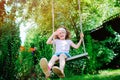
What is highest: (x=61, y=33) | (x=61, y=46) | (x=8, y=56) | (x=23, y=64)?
(x=61, y=33)

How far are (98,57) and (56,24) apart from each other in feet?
26.2

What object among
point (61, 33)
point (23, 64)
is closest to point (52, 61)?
point (61, 33)

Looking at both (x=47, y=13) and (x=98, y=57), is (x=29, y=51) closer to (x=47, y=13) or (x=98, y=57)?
(x=98, y=57)

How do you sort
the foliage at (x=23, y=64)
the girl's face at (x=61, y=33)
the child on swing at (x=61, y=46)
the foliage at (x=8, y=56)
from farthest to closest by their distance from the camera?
the foliage at (x=23, y=64) → the foliage at (x=8, y=56) → the girl's face at (x=61, y=33) → the child on swing at (x=61, y=46)

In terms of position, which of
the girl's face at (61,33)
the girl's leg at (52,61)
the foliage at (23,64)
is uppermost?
the girl's face at (61,33)

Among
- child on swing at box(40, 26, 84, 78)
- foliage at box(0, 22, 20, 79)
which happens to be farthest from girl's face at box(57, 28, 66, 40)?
foliage at box(0, 22, 20, 79)

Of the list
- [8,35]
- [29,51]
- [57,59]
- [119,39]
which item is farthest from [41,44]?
[57,59]

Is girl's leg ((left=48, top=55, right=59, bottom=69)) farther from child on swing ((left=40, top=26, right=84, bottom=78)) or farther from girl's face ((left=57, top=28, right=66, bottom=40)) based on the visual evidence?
girl's face ((left=57, top=28, right=66, bottom=40))

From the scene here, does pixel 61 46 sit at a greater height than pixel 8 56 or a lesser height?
greater

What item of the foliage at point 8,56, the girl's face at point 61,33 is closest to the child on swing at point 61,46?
the girl's face at point 61,33

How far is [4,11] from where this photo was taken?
21203mm

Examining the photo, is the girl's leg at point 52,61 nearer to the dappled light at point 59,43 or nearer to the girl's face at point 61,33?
the dappled light at point 59,43

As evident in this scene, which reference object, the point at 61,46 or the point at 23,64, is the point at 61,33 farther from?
the point at 23,64

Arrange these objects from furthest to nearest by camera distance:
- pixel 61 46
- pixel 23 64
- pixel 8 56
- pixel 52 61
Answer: pixel 23 64 → pixel 8 56 → pixel 61 46 → pixel 52 61
